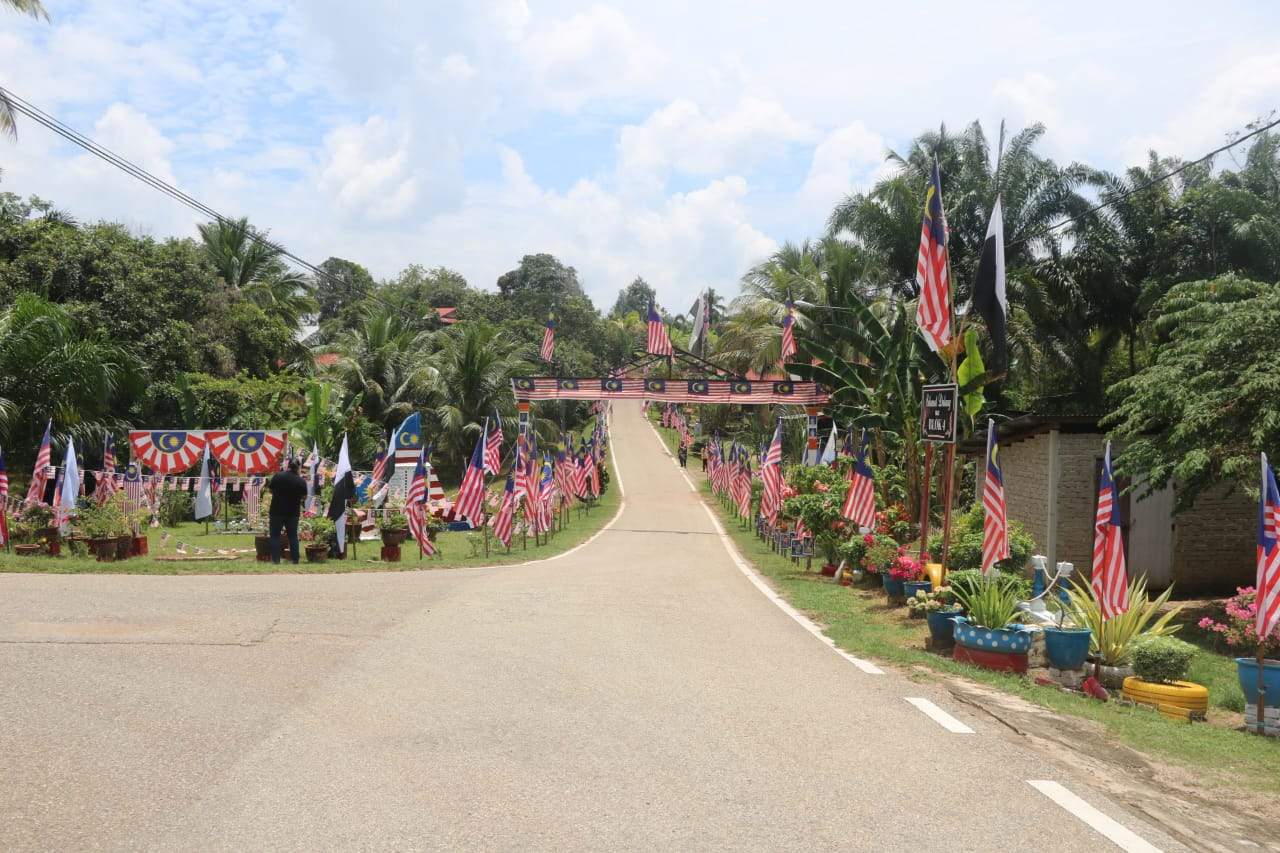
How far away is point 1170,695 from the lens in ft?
29.1

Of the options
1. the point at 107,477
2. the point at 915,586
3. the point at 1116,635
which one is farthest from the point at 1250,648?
the point at 107,477

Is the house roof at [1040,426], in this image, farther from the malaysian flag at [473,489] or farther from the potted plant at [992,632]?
the malaysian flag at [473,489]

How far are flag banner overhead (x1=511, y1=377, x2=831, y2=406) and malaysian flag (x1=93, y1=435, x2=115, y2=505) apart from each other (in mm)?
11436

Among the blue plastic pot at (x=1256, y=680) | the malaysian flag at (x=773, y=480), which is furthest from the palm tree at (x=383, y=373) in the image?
the blue plastic pot at (x=1256, y=680)

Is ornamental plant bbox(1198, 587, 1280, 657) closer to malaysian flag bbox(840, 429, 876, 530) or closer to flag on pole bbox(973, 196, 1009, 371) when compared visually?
flag on pole bbox(973, 196, 1009, 371)

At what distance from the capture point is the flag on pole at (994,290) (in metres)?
11.8

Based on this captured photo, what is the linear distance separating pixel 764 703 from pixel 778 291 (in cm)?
3926

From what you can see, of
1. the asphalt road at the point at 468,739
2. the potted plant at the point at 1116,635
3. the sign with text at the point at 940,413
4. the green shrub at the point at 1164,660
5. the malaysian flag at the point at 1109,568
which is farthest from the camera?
the sign with text at the point at 940,413

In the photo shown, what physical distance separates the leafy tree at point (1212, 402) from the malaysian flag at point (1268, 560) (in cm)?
433

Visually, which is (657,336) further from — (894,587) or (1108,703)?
(1108,703)

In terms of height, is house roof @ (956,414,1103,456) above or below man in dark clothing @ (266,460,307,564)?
above

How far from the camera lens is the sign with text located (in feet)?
40.2

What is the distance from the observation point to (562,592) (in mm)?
13188

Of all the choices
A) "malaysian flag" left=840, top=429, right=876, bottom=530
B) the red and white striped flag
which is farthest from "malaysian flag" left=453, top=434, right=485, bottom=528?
"malaysian flag" left=840, top=429, right=876, bottom=530
